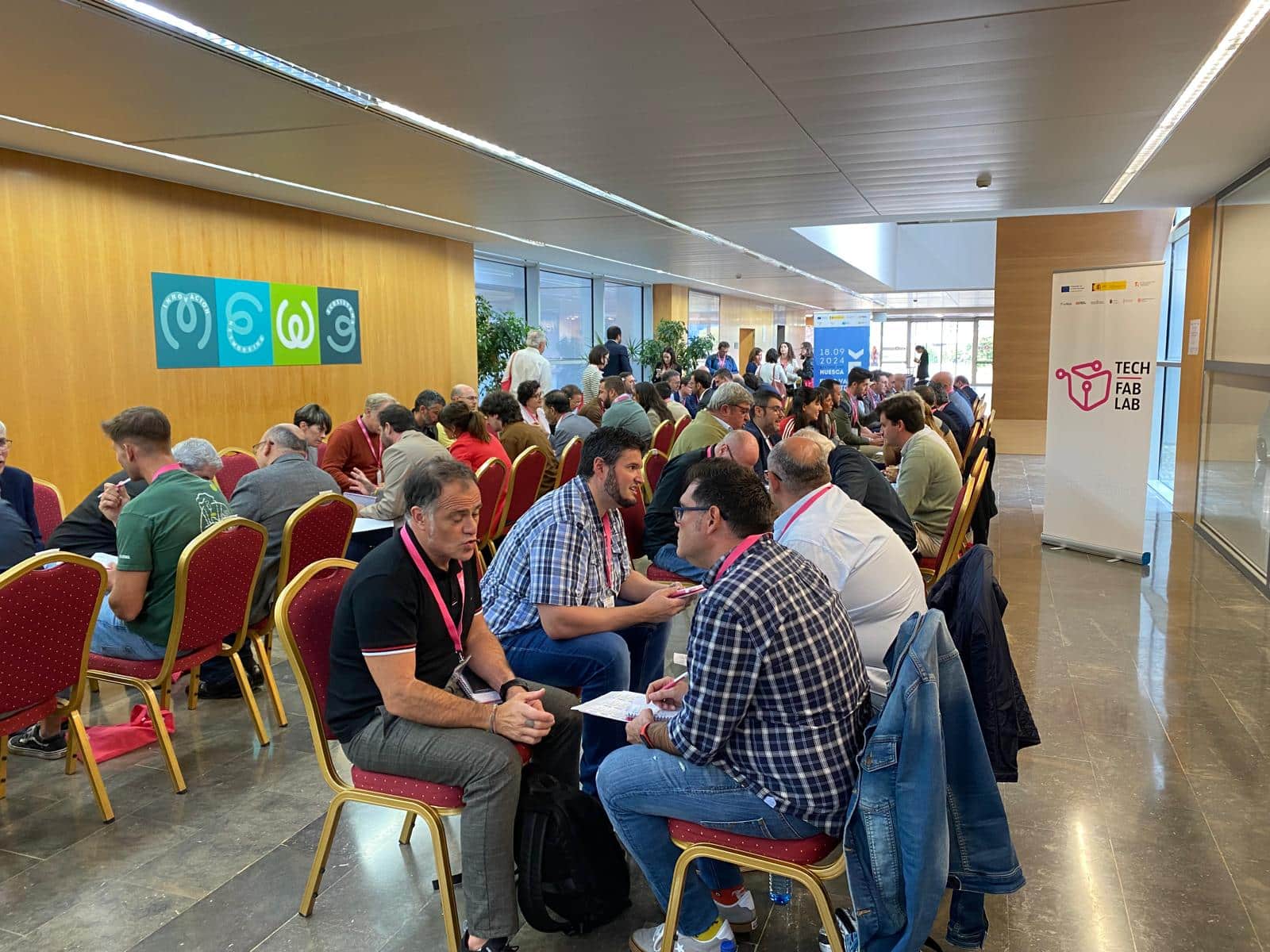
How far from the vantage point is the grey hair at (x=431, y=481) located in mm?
2254

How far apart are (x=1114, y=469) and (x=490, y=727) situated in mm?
5748

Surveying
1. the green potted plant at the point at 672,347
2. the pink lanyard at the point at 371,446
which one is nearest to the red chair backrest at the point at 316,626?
the pink lanyard at the point at 371,446

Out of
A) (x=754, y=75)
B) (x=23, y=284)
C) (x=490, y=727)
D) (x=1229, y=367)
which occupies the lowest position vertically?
(x=490, y=727)

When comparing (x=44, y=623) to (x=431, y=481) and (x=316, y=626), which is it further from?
(x=431, y=481)

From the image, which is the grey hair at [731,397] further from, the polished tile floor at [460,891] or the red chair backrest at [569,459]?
the polished tile floor at [460,891]

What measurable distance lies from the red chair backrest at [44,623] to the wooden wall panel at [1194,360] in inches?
335

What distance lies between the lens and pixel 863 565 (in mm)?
2502

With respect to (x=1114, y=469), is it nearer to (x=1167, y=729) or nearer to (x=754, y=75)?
(x=1167, y=729)

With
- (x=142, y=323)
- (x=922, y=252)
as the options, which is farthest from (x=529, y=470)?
(x=922, y=252)

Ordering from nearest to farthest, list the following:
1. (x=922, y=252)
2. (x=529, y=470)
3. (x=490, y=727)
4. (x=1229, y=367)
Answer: (x=490, y=727) → (x=529, y=470) → (x=1229, y=367) → (x=922, y=252)

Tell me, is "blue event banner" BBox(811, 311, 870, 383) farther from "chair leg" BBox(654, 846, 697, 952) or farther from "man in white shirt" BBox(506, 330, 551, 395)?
"chair leg" BBox(654, 846, 697, 952)

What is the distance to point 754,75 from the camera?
4293 millimetres

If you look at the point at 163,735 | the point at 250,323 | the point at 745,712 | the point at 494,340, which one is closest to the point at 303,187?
the point at 250,323

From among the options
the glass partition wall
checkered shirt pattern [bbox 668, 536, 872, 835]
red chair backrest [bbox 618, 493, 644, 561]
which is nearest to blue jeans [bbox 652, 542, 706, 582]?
red chair backrest [bbox 618, 493, 644, 561]
